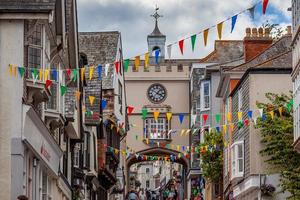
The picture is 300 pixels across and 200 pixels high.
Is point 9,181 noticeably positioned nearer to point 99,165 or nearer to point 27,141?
point 27,141

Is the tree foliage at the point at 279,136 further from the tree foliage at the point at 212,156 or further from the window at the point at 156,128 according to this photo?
the window at the point at 156,128

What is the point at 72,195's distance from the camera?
39.0 meters

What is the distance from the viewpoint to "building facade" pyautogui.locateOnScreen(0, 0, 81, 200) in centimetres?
2277

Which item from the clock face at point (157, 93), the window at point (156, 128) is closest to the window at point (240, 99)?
the clock face at point (157, 93)

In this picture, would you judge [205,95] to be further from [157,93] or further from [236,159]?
[157,93]

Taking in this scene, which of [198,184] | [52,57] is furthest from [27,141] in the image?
[198,184]

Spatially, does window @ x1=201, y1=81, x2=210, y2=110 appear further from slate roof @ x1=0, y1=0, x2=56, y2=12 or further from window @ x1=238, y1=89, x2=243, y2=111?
slate roof @ x1=0, y1=0, x2=56, y2=12

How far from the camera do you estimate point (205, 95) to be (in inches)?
2514

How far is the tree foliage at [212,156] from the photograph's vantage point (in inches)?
2110

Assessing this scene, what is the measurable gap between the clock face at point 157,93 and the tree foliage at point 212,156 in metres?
33.8

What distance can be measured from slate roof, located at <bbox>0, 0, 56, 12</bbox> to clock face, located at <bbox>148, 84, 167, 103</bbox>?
6522 centimetres

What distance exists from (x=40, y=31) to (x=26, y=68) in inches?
79.0

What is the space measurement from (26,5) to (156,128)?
69.2 m

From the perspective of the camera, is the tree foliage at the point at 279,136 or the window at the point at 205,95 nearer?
the tree foliage at the point at 279,136
